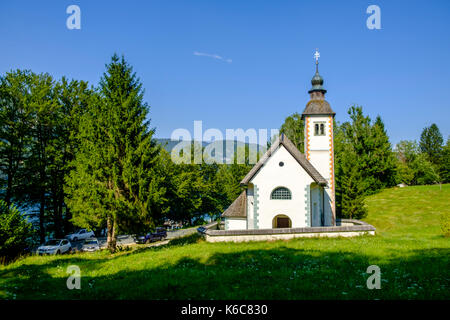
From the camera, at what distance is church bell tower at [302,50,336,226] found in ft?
84.7

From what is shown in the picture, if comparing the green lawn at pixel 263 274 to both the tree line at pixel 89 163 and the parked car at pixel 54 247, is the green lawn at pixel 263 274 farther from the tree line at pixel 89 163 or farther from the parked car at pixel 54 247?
the parked car at pixel 54 247

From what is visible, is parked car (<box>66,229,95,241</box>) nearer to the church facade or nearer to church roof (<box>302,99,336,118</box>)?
the church facade

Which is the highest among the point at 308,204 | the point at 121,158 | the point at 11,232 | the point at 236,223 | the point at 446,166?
the point at 446,166

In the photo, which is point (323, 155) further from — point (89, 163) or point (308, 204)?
point (89, 163)

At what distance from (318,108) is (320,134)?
2.42m

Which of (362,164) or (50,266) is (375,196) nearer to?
(362,164)

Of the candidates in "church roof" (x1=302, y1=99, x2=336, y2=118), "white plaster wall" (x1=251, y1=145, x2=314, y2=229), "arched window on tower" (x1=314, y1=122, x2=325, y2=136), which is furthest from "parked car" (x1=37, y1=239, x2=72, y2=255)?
"arched window on tower" (x1=314, y1=122, x2=325, y2=136)

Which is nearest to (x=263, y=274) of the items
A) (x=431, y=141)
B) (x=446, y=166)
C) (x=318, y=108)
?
(x=318, y=108)

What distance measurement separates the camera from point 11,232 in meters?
16.4

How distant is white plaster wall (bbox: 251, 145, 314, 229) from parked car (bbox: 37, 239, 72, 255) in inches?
667

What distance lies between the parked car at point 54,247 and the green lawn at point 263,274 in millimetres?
7514
